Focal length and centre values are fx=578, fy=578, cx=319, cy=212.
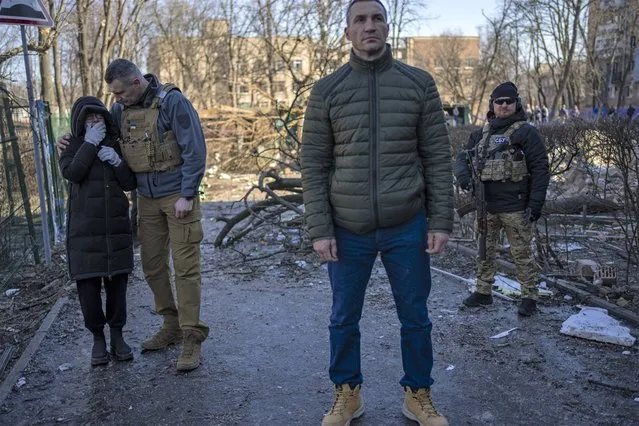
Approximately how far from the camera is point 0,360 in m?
4.09

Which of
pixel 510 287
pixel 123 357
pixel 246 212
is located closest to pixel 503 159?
pixel 510 287

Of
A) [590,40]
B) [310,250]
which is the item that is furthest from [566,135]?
[590,40]

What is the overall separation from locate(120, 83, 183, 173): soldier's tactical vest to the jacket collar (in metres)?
1.54

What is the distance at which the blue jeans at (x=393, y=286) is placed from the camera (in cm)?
292

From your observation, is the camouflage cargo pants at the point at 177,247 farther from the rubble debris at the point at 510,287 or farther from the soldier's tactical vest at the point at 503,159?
the rubble debris at the point at 510,287

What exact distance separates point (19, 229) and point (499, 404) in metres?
5.42

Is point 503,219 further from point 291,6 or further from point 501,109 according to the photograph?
point 291,6

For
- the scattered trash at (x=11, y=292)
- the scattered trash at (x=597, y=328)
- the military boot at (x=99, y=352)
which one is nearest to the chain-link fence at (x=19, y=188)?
the scattered trash at (x=11, y=292)

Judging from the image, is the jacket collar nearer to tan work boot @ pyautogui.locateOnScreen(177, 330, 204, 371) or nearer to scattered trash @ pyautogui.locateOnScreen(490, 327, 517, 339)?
tan work boot @ pyautogui.locateOnScreen(177, 330, 204, 371)

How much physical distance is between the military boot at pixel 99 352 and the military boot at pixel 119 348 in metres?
0.06

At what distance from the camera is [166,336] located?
4309 millimetres

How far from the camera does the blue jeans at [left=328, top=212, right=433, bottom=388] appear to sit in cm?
292

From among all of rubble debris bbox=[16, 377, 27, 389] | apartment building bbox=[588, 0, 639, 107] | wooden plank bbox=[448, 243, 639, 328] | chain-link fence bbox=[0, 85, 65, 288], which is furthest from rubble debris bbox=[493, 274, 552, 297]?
apartment building bbox=[588, 0, 639, 107]

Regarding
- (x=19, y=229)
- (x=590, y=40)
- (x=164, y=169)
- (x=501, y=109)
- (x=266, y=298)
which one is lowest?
(x=266, y=298)
